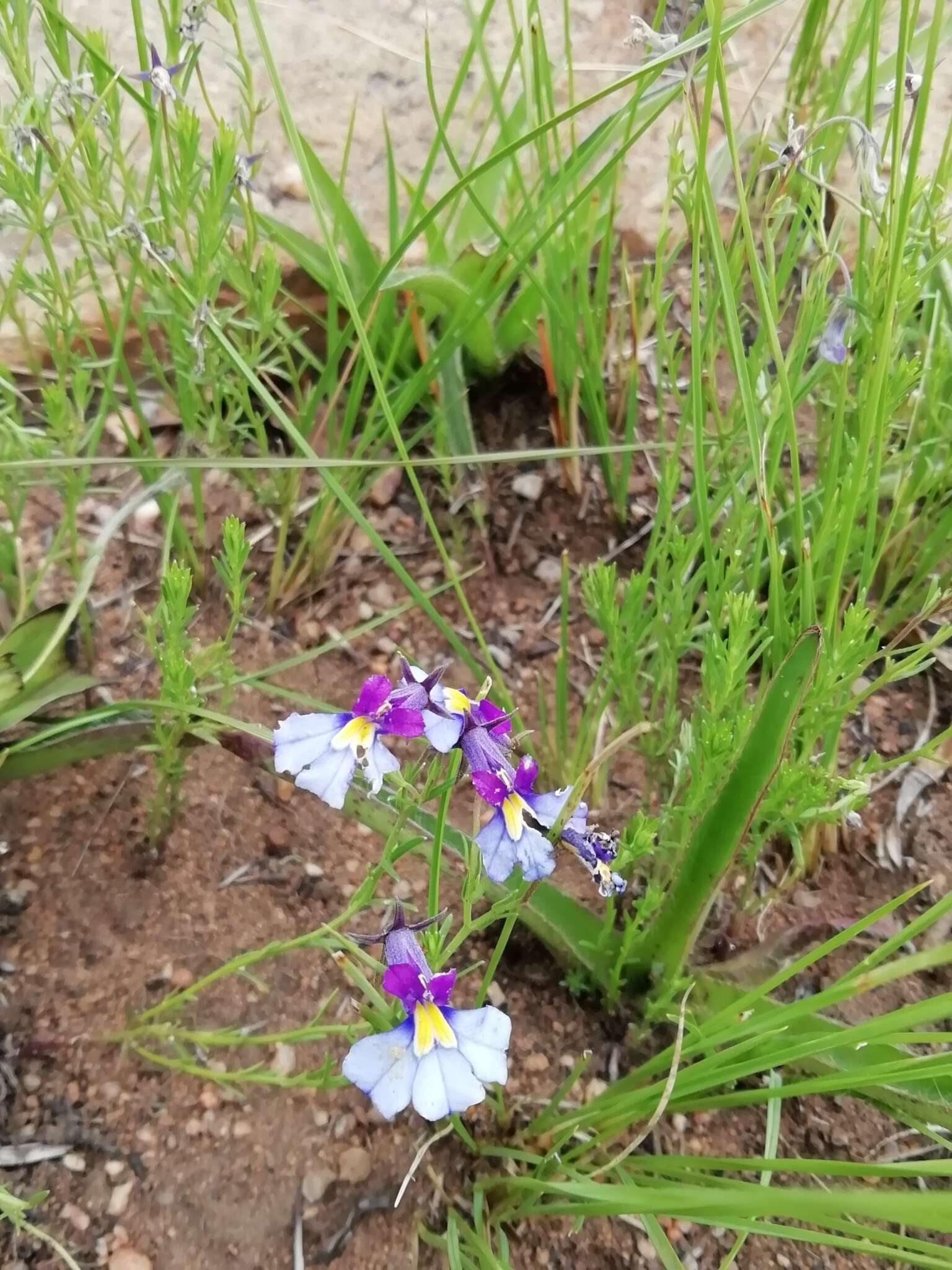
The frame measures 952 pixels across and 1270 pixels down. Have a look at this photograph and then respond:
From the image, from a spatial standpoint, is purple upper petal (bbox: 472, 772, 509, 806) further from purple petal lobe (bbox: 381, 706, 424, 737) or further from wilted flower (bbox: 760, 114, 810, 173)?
wilted flower (bbox: 760, 114, 810, 173)

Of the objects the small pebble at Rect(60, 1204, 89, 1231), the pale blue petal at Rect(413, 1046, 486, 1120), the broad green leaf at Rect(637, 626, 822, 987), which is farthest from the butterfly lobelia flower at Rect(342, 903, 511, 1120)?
the small pebble at Rect(60, 1204, 89, 1231)

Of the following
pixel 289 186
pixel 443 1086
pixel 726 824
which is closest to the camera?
pixel 443 1086

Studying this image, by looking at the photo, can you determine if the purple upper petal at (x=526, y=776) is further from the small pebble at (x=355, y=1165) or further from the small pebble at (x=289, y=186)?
the small pebble at (x=289, y=186)

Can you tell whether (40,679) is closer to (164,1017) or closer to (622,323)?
(164,1017)

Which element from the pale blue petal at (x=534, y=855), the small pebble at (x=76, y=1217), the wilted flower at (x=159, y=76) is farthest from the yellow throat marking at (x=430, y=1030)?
the wilted flower at (x=159, y=76)

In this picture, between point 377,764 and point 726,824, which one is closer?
point 377,764

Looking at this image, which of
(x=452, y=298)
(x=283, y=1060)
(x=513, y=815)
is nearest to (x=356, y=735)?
(x=513, y=815)

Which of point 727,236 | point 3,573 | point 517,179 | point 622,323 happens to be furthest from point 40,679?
point 727,236

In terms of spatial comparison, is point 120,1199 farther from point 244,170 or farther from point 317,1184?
point 244,170
